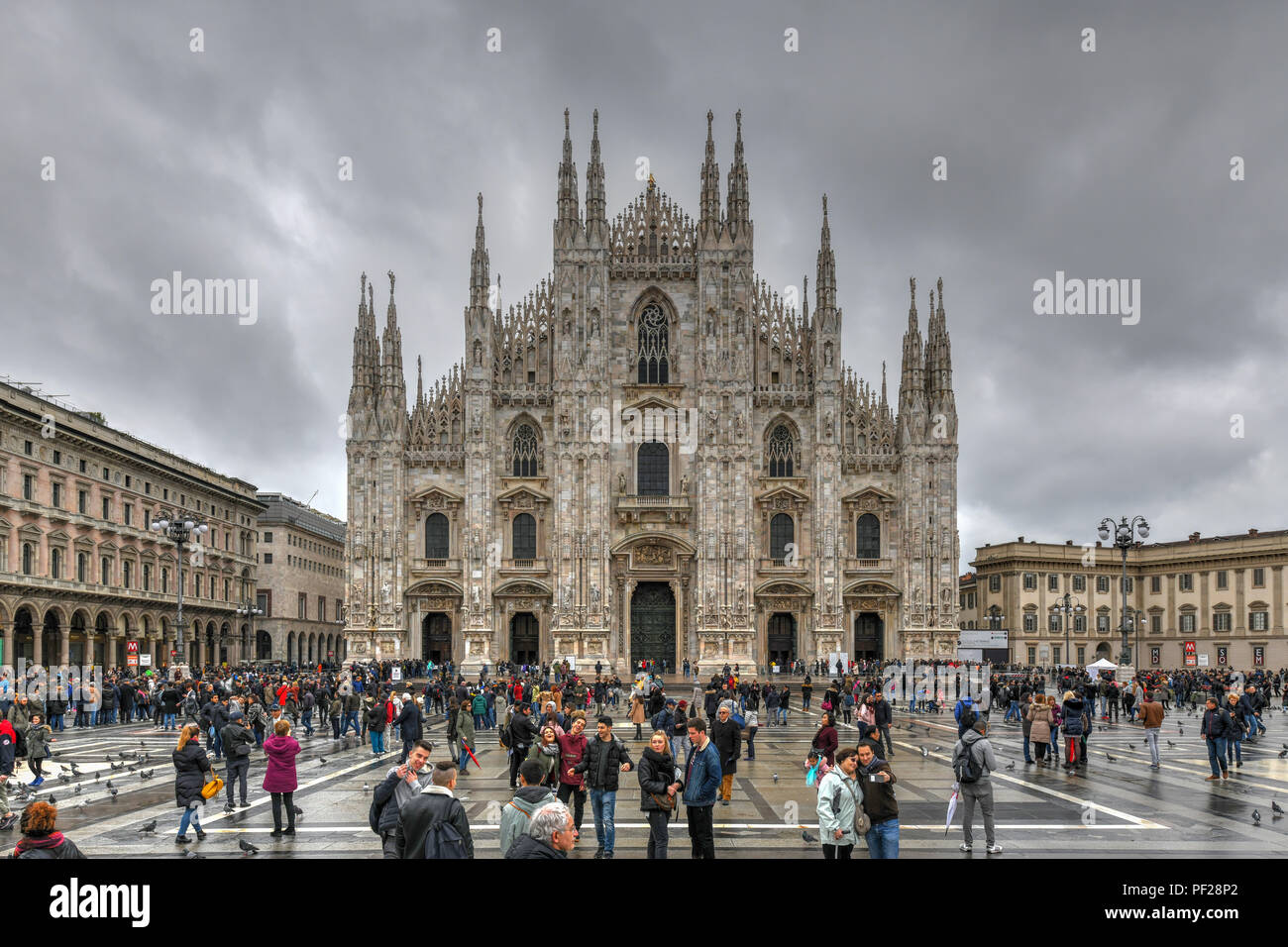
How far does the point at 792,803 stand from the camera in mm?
15047

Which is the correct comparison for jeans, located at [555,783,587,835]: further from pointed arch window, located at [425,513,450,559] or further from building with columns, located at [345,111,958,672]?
pointed arch window, located at [425,513,450,559]

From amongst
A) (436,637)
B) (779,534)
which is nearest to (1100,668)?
(779,534)

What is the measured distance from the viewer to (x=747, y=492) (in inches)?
2249

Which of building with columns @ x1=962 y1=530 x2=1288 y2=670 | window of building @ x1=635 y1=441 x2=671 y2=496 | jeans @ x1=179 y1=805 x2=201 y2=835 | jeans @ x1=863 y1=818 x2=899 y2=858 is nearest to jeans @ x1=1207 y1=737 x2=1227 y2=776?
jeans @ x1=863 y1=818 x2=899 y2=858

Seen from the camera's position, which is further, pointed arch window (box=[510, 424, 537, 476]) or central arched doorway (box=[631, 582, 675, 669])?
pointed arch window (box=[510, 424, 537, 476])

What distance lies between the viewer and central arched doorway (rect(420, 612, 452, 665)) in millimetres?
58938

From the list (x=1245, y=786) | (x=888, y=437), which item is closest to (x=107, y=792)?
(x=1245, y=786)

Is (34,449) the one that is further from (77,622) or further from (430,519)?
(430,519)

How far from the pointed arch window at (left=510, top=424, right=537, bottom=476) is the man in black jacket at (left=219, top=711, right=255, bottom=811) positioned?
42.8m

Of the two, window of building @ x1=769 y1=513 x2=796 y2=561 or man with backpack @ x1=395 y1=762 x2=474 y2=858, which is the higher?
window of building @ x1=769 y1=513 x2=796 y2=561

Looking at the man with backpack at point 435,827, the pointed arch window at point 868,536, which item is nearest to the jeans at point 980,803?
the man with backpack at point 435,827
